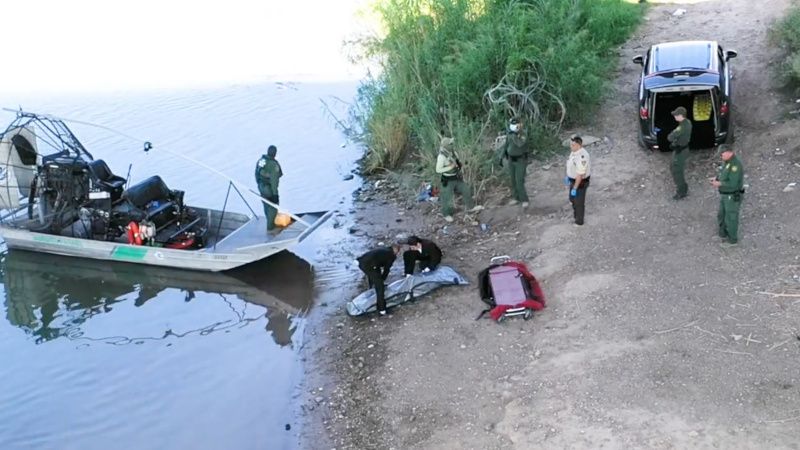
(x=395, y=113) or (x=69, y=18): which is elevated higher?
(x=69, y=18)

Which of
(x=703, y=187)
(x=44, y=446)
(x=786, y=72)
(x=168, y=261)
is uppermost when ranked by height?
(x=786, y=72)

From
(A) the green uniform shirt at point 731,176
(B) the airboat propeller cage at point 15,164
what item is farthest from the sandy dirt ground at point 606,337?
(B) the airboat propeller cage at point 15,164

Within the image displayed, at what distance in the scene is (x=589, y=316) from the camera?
36.9ft

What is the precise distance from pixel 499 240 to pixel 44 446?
308 inches

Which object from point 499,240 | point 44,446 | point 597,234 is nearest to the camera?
point 44,446

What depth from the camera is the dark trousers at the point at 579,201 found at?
13.2 m

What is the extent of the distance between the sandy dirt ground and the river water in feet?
2.55

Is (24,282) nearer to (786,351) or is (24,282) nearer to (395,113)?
(395,113)

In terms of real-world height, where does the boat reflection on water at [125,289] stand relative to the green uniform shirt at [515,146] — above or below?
below

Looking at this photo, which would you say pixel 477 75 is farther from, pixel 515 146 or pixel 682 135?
pixel 682 135

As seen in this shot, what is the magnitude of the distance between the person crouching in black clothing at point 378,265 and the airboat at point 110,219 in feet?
8.76

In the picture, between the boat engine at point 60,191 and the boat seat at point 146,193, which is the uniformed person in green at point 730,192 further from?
the boat engine at point 60,191

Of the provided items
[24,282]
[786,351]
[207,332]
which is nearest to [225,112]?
[24,282]

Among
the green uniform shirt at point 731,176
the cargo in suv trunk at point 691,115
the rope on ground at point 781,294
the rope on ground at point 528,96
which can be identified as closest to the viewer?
the rope on ground at point 781,294
